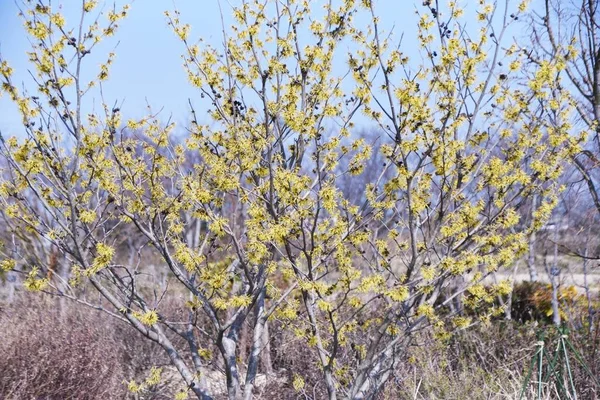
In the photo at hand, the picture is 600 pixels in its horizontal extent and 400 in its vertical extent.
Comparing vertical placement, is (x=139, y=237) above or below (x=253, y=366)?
above

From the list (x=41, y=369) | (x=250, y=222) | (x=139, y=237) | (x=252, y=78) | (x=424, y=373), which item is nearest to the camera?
(x=250, y=222)

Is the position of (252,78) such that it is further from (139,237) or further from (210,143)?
(139,237)

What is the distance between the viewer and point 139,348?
794 centimetres

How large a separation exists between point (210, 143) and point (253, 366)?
1.92 m

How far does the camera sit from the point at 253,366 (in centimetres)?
533

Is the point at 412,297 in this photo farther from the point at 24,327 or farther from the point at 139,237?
the point at 139,237

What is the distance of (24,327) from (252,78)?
3805 mm

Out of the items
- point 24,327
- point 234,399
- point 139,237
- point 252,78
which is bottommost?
point 234,399

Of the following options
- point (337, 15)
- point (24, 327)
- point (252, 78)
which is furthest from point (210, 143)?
point (24, 327)

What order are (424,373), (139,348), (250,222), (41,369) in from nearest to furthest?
(250,222) < (41,369) < (424,373) < (139,348)

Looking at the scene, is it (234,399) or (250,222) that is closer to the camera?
(250,222)

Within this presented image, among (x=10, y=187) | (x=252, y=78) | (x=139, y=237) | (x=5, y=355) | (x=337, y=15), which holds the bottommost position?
(x=5, y=355)

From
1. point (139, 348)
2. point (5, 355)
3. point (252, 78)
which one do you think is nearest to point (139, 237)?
point (139, 348)

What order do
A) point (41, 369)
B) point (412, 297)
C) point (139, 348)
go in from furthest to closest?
point (139, 348) → point (41, 369) → point (412, 297)
